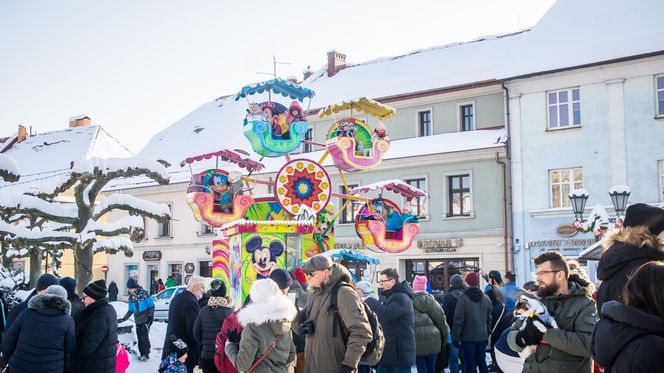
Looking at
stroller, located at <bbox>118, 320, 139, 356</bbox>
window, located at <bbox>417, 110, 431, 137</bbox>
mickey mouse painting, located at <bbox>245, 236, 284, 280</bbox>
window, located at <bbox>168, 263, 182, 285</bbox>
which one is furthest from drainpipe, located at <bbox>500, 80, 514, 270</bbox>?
window, located at <bbox>168, 263, 182, 285</bbox>

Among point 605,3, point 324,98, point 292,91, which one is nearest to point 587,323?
point 292,91

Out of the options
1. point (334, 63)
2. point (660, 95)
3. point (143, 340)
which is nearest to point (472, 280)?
point (143, 340)

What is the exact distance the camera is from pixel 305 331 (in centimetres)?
689

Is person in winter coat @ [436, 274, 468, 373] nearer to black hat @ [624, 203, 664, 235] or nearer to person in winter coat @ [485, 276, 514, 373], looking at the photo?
person in winter coat @ [485, 276, 514, 373]

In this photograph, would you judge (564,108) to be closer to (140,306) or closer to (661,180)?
(661,180)

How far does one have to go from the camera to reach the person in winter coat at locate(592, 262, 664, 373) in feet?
11.5

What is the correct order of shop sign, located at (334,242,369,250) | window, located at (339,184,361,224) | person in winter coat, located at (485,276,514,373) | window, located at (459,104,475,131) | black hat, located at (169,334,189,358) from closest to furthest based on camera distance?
black hat, located at (169,334,189,358)
person in winter coat, located at (485,276,514,373)
window, located at (459,104,475,131)
shop sign, located at (334,242,369,250)
window, located at (339,184,361,224)

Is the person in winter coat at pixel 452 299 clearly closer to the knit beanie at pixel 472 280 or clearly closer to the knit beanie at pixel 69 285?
the knit beanie at pixel 472 280

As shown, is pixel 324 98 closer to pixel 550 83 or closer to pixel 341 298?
pixel 550 83

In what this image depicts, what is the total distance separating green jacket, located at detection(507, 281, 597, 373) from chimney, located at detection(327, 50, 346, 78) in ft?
113

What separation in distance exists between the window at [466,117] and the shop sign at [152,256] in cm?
1916

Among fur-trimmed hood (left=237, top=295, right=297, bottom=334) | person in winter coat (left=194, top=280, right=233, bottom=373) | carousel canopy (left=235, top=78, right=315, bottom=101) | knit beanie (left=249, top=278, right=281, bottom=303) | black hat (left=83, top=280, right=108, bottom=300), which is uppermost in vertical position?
carousel canopy (left=235, top=78, right=315, bottom=101)

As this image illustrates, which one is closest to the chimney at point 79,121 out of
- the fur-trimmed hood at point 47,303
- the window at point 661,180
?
the window at point 661,180

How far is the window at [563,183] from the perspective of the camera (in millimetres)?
27688
